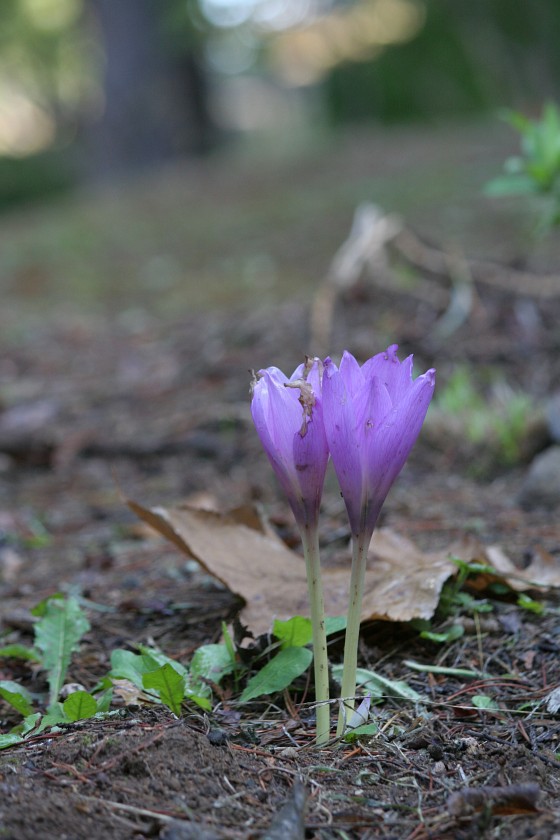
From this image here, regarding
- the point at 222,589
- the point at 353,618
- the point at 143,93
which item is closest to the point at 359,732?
the point at 353,618

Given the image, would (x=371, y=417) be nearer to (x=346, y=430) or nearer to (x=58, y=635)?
(x=346, y=430)

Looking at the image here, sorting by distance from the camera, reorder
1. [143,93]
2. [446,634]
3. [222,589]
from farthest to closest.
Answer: [143,93], [222,589], [446,634]

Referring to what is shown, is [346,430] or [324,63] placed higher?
[346,430]

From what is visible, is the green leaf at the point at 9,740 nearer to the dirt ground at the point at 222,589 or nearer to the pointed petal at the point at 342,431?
the dirt ground at the point at 222,589

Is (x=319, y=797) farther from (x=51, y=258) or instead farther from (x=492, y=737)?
(x=51, y=258)

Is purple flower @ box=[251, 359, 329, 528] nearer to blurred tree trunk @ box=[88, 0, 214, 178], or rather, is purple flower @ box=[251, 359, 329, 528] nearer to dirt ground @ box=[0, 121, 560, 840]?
dirt ground @ box=[0, 121, 560, 840]

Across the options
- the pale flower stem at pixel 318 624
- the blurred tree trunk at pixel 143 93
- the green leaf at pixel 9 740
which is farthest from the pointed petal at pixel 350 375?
the blurred tree trunk at pixel 143 93
